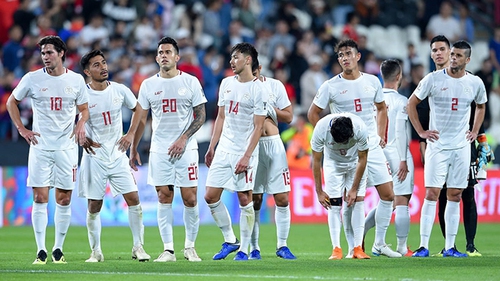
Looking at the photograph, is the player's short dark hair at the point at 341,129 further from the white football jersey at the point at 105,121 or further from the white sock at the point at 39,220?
the white sock at the point at 39,220

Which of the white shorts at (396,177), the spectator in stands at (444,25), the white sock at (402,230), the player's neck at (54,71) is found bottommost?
the white sock at (402,230)

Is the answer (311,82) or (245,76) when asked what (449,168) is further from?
(311,82)

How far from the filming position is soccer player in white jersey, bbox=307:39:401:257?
37.6 feet

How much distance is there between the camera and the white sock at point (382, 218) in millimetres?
11594

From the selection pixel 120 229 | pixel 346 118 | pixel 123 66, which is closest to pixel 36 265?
pixel 346 118

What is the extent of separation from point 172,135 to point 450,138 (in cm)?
334

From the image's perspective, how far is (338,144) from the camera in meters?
11.0

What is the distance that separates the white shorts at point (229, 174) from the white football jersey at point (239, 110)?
0.09 meters

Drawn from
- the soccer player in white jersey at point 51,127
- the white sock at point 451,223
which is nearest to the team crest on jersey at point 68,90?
the soccer player in white jersey at point 51,127

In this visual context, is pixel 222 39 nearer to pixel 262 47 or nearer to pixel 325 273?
pixel 262 47

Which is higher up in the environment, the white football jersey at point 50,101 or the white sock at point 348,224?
the white football jersey at point 50,101

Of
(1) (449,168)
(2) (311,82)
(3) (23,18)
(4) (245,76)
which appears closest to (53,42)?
(4) (245,76)

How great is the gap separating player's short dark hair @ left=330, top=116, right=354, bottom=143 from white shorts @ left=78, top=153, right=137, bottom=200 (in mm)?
2516

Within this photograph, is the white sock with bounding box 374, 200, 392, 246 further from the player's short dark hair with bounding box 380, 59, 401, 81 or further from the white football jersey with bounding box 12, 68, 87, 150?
the white football jersey with bounding box 12, 68, 87, 150
